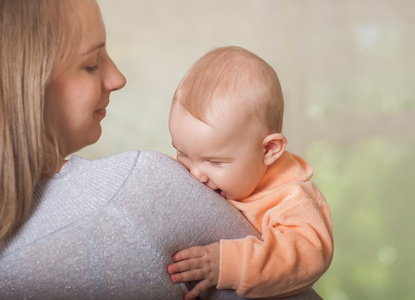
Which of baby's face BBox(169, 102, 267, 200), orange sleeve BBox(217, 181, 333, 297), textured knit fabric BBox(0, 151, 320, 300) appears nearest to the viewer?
textured knit fabric BBox(0, 151, 320, 300)

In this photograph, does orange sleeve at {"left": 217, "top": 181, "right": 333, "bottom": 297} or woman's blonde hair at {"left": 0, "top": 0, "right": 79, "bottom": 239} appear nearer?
woman's blonde hair at {"left": 0, "top": 0, "right": 79, "bottom": 239}

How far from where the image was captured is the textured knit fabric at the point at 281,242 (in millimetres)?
1278

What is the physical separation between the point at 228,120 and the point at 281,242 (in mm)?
307

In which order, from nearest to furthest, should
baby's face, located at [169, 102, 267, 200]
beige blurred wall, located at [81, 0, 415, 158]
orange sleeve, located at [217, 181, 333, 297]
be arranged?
orange sleeve, located at [217, 181, 333, 297]
baby's face, located at [169, 102, 267, 200]
beige blurred wall, located at [81, 0, 415, 158]

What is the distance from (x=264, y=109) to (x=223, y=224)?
0.32 meters

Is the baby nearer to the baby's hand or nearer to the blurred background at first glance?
the baby's hand

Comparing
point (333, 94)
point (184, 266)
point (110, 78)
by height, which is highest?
point (110, 78)

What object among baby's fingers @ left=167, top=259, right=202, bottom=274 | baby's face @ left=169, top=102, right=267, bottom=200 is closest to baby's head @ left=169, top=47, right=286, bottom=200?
baby's face @ left=169, top=102, right=267, bottom=200

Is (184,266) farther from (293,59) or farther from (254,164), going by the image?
(293,59)

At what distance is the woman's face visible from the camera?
1.30 metres

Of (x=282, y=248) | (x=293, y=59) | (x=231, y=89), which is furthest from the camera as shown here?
(x=293, y=59)

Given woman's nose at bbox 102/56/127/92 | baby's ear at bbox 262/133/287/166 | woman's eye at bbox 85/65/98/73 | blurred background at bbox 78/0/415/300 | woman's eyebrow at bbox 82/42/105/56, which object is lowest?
blurred background at bbox 78/0/415/300

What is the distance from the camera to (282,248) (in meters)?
1.32

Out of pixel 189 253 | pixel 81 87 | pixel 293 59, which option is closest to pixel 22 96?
pixel 81 87
